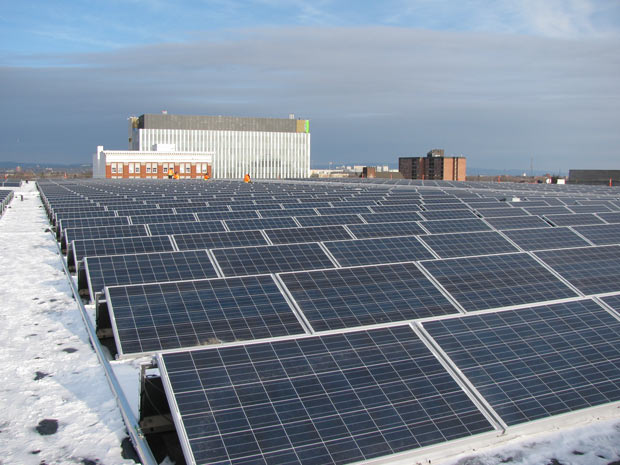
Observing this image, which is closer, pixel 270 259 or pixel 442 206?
pixel 270 259

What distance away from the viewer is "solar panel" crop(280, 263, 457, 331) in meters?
9.52

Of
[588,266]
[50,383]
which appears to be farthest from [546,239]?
[50,383]

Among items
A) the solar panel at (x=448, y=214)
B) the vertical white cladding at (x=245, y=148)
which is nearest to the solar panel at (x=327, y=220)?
the solar panel at (x=448, y=214)

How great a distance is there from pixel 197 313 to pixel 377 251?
6445mm

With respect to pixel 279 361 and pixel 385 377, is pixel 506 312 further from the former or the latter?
pixel 279 361

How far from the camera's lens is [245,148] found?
153875mm

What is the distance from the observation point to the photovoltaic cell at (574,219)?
24.2m

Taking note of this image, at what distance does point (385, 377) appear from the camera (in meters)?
7.62

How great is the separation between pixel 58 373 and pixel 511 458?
6678mm

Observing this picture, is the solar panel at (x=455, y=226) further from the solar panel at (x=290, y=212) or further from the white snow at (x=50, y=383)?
the white snow at (x=50, y=383)

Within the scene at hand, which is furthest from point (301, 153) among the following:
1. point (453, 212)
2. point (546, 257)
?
point (546, 257)

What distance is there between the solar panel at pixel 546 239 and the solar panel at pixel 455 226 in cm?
212

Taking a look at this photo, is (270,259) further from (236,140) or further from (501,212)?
(236,140)

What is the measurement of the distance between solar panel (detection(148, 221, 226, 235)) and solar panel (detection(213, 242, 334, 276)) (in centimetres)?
652
